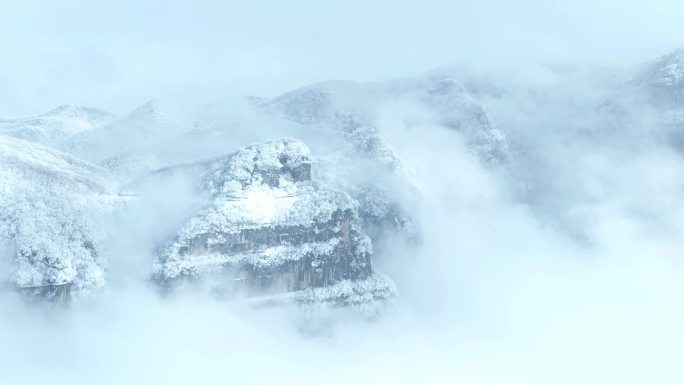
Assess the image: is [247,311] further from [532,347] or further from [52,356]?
[532,347]

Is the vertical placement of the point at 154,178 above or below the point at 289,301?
above

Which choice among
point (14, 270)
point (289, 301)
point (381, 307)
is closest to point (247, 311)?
point (289, 301)

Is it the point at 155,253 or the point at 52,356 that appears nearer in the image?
the point at 52,356

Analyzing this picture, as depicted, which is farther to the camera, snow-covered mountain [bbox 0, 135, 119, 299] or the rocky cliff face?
the rocky cliff face

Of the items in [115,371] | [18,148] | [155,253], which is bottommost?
[115,371]

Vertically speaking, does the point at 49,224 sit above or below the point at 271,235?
below

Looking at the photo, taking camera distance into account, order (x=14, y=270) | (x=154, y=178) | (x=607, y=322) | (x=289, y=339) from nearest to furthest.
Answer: (x=14, y=270), (x=289, y=339), (x=154, y=178), (x=607, y=322)

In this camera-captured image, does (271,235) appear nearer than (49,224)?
No

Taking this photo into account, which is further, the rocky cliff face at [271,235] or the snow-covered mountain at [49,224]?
the rocky cliff face at [271,235]
